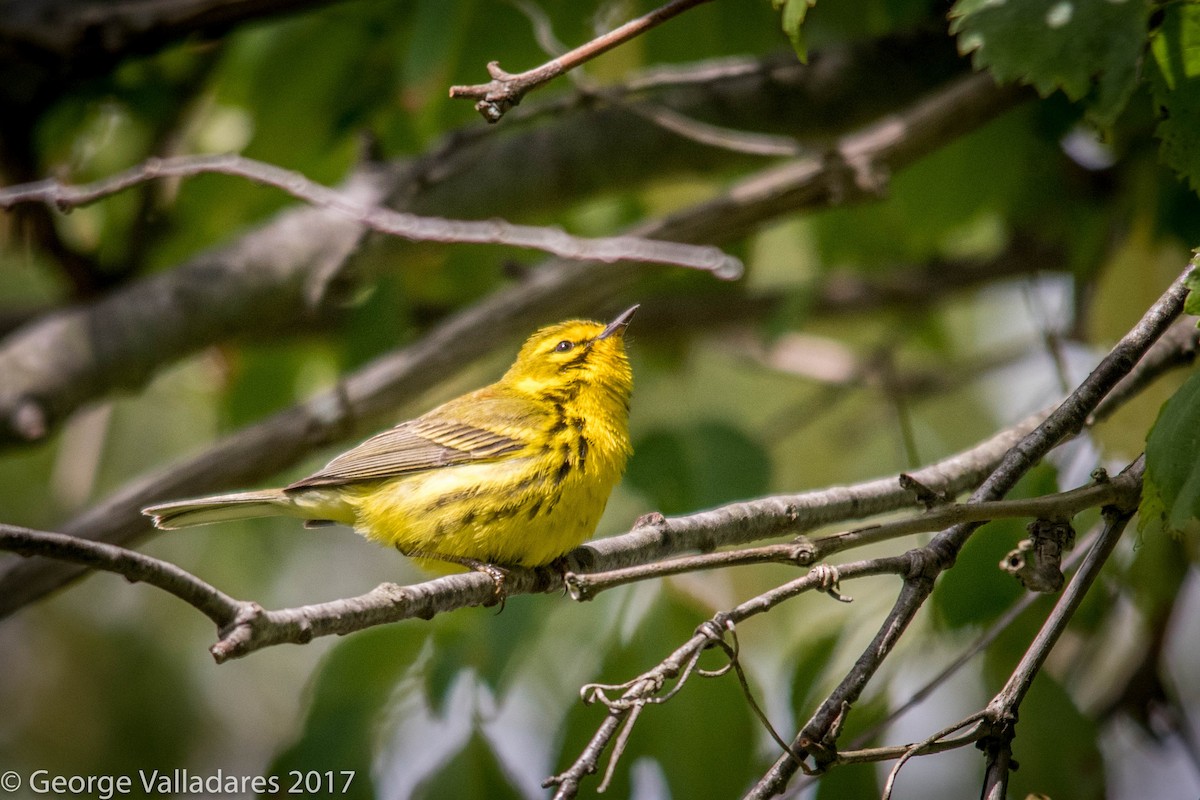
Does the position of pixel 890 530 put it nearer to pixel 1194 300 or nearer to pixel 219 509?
pixel 1194 300

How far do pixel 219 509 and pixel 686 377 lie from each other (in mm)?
2592

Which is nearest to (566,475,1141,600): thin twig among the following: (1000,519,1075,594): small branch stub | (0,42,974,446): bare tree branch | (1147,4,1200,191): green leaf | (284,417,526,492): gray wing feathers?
(1000,519,1075,594): small branch stub

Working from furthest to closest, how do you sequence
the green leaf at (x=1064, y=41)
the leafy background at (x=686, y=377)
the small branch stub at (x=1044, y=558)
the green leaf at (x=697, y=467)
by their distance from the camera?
1. the green leaf at (x=697, y=467)
2. the leafy background at (x=686, y=377)
3. the small branch stub at (x=1044, y=558)
4. the green leaf at (x=1064, y=41)

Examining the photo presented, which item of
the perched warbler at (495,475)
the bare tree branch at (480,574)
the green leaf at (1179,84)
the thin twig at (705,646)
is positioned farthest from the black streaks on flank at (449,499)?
the green leaf at (1179,84)

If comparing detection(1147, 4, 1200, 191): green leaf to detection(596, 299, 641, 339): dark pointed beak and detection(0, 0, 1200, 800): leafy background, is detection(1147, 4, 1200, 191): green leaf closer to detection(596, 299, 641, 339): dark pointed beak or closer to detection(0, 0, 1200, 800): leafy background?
detection(0, 0, 1200, 800): leafy background

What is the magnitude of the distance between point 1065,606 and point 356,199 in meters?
3.14

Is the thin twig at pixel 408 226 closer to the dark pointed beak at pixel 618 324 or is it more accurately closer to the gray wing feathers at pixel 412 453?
the dark pointed beak at pixel 618 324

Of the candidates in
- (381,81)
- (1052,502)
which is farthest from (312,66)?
(1052,502)

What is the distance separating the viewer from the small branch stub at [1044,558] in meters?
2.09

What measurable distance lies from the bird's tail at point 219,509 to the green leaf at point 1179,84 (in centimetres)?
275

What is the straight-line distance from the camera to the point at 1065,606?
1953mm

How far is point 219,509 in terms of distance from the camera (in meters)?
3.66

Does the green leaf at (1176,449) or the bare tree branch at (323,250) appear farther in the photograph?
the bare tree branch at (323,250)

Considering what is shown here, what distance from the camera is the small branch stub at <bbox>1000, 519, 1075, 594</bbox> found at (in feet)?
6.84
